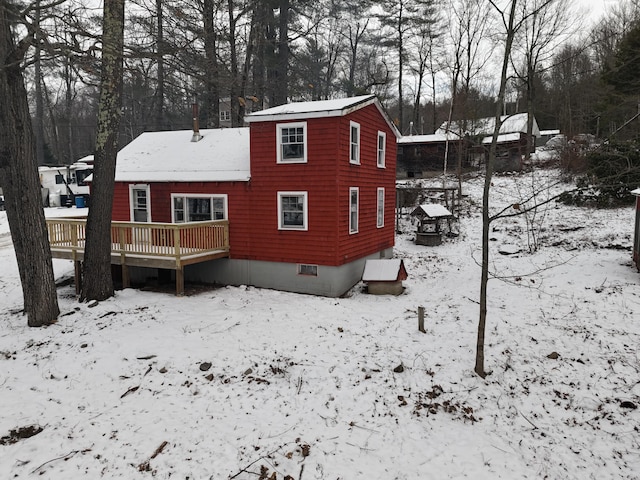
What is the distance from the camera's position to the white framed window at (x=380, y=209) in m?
15.7

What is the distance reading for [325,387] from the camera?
24.7ft

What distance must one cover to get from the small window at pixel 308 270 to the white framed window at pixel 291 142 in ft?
10.6

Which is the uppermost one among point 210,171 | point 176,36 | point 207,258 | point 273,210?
point 176,36

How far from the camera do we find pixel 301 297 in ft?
41.0

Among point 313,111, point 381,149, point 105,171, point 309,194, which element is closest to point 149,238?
point 105,171

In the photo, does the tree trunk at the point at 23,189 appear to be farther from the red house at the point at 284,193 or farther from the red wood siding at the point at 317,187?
the red wood siding at the point at 317,187

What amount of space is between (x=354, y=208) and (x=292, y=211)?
6.90 ft

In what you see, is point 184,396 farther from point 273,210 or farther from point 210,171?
point 210,171

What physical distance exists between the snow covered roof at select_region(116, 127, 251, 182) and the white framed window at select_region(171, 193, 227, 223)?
0.62 metres

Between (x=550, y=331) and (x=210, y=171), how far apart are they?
11049 millimetres

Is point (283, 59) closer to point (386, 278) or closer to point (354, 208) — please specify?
point (354, 208)

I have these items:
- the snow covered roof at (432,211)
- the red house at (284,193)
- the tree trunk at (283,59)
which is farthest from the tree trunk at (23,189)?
the tree trunk at (283,59)

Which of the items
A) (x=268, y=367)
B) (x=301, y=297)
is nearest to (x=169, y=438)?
(x=268, y=367)

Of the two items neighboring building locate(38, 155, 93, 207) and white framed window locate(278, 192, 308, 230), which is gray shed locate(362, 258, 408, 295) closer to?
white framed window locate(278, 192, 308, 230)
